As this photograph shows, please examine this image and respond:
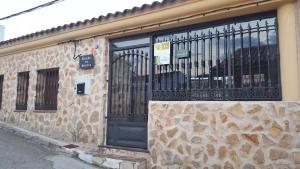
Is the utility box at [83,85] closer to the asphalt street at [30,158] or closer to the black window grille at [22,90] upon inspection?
the asphalt street at [30,158]

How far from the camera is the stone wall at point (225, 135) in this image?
4551mm

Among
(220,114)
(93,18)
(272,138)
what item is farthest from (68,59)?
(272,138)

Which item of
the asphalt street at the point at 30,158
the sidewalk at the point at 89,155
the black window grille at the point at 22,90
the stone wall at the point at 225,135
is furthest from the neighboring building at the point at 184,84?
the black window grille at the point at 22,90

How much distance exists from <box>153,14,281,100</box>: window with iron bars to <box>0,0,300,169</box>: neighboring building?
2 centimetres

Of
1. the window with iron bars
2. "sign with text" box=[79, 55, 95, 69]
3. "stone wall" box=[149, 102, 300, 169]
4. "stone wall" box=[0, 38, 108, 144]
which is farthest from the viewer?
"sign with text" box=[79, 55, 95, 69]

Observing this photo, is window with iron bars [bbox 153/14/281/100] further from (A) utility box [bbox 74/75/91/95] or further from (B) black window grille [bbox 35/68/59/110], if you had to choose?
(B) black window grille [bbox 35/68/59/110]

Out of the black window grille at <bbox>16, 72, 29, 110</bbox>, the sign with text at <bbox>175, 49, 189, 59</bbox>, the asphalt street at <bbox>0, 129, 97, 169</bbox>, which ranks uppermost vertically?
the sign with text at <bbox>175, 49, 189, 59</bbox>

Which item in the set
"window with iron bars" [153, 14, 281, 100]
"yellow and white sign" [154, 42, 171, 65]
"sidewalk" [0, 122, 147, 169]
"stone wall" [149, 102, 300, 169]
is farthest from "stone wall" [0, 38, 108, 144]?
"stone wall" [149, 102, 300, 169]

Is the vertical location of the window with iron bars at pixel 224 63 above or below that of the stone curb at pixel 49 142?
above

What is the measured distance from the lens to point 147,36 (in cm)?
658

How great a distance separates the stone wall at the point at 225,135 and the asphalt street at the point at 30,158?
1.78 metres

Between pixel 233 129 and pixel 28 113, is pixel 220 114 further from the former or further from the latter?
pixel 28 113

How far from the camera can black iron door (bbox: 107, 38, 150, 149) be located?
6.45 metres

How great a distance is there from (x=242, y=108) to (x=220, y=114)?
0.41 meters
